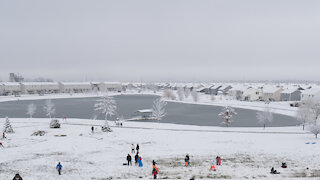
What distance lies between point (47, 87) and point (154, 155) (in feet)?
430

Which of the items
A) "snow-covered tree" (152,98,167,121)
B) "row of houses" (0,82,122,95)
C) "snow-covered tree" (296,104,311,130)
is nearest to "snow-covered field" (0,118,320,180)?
"snow-covered tree" (296,104,311,130)

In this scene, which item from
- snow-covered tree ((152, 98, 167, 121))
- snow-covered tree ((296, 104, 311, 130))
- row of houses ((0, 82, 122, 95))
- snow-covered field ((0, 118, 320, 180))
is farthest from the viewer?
row of houses ((0, 82, 122, 95))

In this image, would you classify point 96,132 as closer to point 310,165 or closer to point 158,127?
point 158,127

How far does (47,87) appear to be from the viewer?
135625mm

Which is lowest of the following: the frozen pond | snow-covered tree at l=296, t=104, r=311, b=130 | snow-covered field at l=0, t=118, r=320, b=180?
the frozen pond

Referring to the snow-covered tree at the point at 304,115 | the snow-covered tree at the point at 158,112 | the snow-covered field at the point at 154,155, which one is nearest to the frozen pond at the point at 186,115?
the snow-covered tree at the point at 158,112

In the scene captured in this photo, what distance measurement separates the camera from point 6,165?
18297mm

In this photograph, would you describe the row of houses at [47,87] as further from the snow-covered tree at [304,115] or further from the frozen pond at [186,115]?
the snow-covered tree at [304,115]

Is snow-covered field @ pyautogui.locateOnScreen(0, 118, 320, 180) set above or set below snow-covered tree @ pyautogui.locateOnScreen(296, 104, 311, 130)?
below

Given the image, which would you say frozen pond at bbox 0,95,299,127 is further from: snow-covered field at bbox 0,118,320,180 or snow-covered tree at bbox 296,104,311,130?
snow-covered field at bbox 0,118,320,180

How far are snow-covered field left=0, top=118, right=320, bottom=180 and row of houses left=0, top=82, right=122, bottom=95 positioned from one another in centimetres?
10516

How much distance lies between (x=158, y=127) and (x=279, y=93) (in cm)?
6730

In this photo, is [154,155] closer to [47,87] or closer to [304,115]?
[304,115]

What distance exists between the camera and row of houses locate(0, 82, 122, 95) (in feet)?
398
